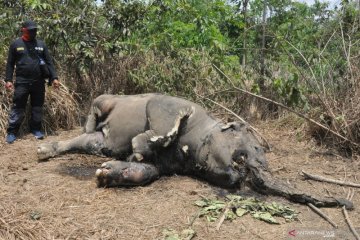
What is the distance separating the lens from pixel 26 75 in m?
5.70

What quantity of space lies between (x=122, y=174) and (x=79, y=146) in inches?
45.2

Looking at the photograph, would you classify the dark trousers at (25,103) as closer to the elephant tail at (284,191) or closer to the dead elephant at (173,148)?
the dead elephant at (173,148)

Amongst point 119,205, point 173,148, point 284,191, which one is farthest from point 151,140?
point 284,191

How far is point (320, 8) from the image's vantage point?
20.8 feet

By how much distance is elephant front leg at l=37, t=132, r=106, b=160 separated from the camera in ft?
15.7

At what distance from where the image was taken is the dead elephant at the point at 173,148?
12.8 feet

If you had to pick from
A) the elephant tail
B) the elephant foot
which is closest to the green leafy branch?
the elephant tail

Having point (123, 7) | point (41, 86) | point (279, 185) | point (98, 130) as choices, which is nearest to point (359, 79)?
point (279, 185)

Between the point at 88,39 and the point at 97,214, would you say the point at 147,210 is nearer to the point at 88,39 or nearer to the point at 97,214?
the point at 97,214

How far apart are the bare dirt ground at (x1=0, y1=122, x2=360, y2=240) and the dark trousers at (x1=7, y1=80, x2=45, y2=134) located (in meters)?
0.84

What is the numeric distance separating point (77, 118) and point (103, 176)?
9.02ft

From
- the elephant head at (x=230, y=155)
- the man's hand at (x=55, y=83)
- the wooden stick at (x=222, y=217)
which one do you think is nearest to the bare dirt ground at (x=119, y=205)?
the wooden stick at (x=222, y=217)

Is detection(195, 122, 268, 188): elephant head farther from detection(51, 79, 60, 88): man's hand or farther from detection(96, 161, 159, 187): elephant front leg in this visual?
detection(51, 79, 60, 88): man's hand

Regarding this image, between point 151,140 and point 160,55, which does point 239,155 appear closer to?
point 151,140
